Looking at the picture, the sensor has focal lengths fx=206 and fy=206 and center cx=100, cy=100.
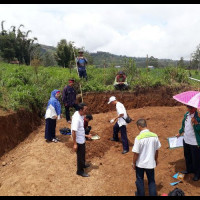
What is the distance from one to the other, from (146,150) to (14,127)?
16.4 ft

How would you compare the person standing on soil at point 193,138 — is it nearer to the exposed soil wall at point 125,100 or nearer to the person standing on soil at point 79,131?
the person standing on soil at point 79,131

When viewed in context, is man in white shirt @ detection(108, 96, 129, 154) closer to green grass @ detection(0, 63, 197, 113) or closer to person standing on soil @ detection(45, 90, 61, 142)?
person standing on soil @ detection(45, 90, 61, 142)

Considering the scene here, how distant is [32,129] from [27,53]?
2658cm

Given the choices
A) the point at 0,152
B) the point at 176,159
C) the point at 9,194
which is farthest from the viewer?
the point at 0,152

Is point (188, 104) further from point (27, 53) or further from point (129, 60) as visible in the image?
point (27, 53)

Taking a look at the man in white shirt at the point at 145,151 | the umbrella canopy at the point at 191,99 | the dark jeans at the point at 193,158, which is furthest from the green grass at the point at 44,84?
the dark jeans at the point at 193,158

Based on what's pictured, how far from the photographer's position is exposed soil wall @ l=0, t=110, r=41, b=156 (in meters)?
6.56

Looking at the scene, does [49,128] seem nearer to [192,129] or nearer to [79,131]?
[79,131]

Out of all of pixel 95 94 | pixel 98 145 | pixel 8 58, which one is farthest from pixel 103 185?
pixel 8 58

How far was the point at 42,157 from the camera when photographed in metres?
5.67

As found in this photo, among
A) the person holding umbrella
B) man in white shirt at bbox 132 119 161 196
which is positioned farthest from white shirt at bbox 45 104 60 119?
the person holding umbrella

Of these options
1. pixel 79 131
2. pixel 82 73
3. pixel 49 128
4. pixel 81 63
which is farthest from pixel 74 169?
pixel 82 73

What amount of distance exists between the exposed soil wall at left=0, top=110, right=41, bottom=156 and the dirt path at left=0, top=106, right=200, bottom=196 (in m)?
0.24

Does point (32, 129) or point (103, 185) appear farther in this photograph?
point (32, 129)
